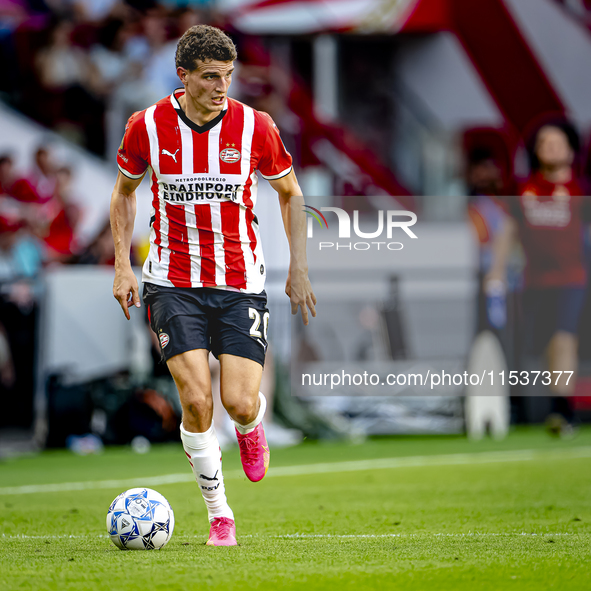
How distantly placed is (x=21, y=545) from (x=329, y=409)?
273 inches

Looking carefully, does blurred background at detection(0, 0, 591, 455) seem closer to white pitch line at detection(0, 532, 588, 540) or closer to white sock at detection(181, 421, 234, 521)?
white pitch line at detection(0, 532, 588, 540)

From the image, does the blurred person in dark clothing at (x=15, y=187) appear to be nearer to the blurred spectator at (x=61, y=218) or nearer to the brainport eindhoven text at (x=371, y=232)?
the blurred spectator at (x=61, y=218)

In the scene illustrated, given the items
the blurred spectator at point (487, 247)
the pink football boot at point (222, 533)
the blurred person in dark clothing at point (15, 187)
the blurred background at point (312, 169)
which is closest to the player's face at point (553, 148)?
the blurred background at point (312, 169)

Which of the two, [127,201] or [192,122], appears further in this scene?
[127,201]

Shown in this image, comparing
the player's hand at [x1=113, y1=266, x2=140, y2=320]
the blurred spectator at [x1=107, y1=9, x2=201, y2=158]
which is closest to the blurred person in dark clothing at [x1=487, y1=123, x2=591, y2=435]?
the player's hand at [x1=113, y1=266, x2=140, y2=320]

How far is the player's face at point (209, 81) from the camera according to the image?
4535 millimetres

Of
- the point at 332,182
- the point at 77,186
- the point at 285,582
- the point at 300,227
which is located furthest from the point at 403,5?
the point at 285,582

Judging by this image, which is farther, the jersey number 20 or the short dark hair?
the jersey number 20

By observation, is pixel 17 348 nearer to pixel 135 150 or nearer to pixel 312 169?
pixel 135 150

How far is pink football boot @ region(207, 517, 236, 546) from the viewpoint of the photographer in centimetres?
453

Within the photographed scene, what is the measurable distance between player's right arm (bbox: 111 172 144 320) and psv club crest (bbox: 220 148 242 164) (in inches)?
16.0

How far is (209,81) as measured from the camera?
15.0ft

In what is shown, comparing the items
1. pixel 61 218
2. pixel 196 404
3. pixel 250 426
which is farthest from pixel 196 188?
pixel 61 218

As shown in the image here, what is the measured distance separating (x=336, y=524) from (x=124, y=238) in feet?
5.98
